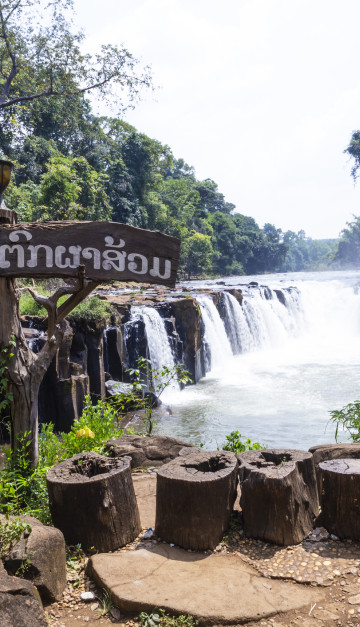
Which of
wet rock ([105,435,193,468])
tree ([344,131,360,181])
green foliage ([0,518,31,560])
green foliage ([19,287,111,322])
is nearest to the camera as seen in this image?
green foliage ([0,518,31,560])

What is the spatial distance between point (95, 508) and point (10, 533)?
54cm

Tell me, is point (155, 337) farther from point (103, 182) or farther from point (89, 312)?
point (103, 182)

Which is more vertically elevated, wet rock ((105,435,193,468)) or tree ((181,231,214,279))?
tree ((181,231,214,279))

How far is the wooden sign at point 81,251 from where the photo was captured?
11.9ft

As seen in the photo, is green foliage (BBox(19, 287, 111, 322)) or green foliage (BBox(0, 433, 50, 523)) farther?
green foliage (BBox(19, 287, 111, 322))

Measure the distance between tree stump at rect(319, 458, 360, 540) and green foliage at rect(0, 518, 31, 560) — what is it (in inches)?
75.8

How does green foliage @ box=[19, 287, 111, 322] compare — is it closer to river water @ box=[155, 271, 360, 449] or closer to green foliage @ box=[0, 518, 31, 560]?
river water @ box=[155, 271, 360, 449]

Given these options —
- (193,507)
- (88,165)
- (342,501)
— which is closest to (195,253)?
(88,165)

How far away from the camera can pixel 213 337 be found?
17266 millimetres

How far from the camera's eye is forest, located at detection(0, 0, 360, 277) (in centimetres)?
1423

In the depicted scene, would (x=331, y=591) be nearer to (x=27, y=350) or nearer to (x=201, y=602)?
(x=201, y=602)

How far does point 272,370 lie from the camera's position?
16562mm

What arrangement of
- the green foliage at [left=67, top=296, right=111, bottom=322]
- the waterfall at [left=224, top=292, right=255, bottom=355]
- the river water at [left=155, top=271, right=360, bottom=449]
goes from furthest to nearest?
the waterfall at [left=224, top=292, right=255, bottom=355] → the green foliage at [left=67, top=296, right=111, bottom=322] → the river water at [left=155, top=271, right=360, bottom=449]

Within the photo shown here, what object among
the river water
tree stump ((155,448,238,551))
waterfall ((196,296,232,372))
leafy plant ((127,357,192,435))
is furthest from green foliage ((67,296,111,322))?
tree stump ((155,448,238,551))
